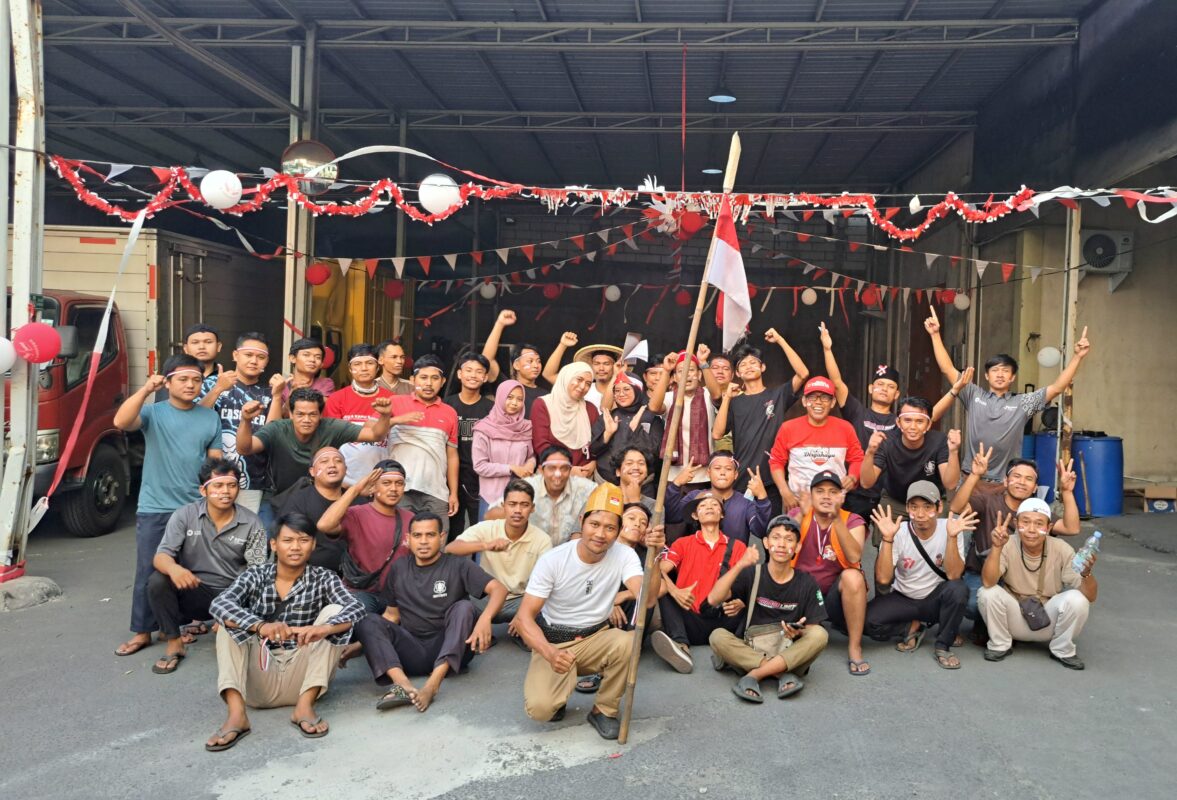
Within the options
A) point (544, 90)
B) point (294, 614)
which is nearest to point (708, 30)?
point (544, 90)

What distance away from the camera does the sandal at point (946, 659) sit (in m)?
5.01

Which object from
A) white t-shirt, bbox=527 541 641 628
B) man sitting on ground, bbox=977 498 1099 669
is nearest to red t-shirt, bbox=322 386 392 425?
white t-shirt, bbox=527 541 641 628

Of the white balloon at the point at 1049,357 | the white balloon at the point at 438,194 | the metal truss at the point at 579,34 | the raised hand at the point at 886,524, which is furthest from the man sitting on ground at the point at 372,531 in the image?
the white balloon at the point at 1049,357

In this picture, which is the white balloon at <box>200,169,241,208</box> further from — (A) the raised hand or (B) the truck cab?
(A) the raised hand

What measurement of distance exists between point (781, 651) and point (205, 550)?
2.99 meters

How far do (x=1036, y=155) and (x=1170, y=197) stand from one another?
3.82m

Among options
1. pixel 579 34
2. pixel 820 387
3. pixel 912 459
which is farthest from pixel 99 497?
pixel 912 459

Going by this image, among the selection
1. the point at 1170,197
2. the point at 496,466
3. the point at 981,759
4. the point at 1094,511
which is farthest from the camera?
the point at 1094,511

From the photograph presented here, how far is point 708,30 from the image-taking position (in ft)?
30.8

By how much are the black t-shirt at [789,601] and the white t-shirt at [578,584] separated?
0.70 meters

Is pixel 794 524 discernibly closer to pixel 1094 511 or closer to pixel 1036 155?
pixel 1094 511

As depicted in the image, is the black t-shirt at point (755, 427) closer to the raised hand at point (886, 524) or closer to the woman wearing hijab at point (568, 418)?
the woman wearing hijab at point (568, 418)

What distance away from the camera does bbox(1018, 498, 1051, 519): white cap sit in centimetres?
502

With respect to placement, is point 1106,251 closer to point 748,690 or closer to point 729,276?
point 729,276
